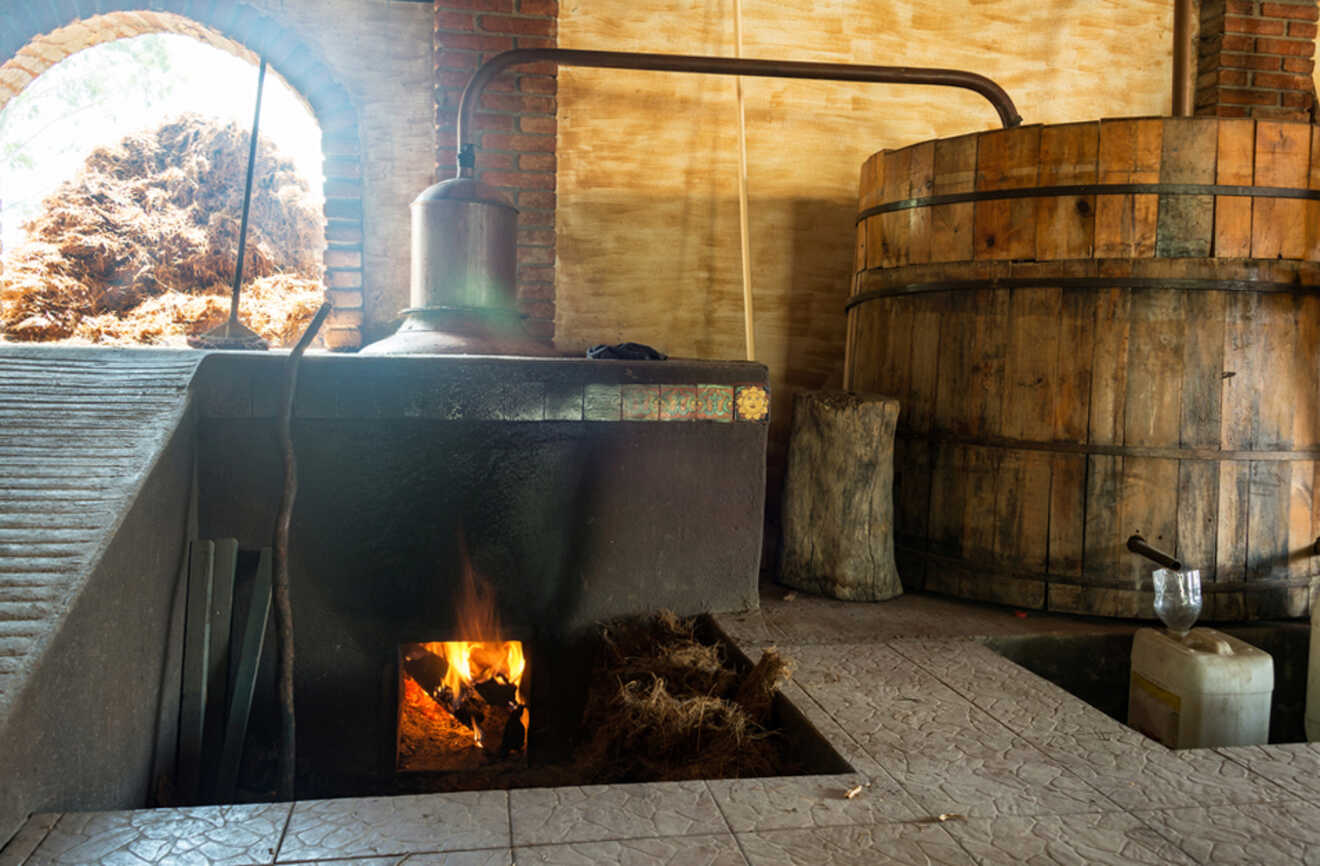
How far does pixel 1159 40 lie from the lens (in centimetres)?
489

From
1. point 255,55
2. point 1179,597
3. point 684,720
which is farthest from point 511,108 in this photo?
point 1179,597

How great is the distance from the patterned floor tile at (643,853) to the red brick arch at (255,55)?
3.37 m

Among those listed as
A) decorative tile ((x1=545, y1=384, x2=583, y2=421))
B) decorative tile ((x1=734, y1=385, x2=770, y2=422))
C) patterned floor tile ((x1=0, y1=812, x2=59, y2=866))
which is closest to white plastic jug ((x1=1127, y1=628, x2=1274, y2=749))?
decorative tile ((x1=734, y1=385, x2=770, y2=422))

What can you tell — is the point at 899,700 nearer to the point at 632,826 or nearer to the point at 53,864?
the point at 632,826

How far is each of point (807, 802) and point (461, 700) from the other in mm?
1658

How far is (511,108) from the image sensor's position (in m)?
4.26

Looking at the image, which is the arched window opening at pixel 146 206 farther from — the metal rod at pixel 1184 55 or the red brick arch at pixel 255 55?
the metal rod at pixel 1184 55

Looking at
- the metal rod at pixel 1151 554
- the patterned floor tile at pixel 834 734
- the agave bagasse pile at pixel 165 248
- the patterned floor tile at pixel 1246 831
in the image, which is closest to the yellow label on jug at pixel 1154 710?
the metal rod at pixel 1151 554

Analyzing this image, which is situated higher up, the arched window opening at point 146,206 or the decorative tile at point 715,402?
the arched window opening at point 146,206

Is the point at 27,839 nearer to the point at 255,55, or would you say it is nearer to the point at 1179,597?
the point at 1179,597

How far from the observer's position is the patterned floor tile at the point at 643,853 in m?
1.59

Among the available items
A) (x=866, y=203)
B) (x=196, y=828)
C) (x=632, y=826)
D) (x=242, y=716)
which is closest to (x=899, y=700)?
A: (x=632, y=826)

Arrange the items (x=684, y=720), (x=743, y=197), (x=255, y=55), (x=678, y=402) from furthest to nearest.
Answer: (x=255, y=55) < (x=743, y=197) < (x=678, y=402) < (x=684, y=720)

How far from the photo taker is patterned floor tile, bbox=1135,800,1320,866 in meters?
1.64
